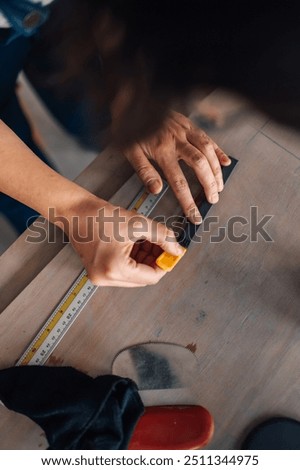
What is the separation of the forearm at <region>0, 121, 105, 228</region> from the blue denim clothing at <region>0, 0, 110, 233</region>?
0.18 metres

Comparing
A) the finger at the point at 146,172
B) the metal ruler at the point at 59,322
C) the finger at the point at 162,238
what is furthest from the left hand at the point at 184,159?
the metal ruler at the point at 59,322

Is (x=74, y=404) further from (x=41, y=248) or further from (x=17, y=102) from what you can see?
(x=17, y=102)

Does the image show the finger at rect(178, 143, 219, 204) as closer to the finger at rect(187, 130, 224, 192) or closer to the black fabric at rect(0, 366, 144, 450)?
the finger at rect(187, 130, 224, 192)

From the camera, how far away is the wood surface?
2.32 feet

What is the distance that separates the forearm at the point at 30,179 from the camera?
29.8 inches

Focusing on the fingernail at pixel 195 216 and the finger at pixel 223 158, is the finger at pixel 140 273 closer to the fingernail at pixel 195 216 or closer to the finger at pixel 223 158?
the fingernail at pixel 195 216

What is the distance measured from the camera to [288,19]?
0.92m

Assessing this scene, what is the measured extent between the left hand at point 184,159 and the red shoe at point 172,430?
0.33 metres

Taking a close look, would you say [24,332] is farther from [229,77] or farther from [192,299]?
[229,77]

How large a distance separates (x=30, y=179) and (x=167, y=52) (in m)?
0.55

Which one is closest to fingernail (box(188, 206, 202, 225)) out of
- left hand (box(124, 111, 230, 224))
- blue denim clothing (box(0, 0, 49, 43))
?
left hand (box(124, 111, 230, 224))

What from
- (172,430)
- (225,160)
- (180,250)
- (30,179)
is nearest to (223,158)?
(225,160)

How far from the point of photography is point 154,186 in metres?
0.80

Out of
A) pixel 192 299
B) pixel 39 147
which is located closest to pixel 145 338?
pixel 192 299
